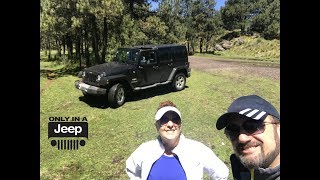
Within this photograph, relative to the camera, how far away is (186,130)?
279 inches

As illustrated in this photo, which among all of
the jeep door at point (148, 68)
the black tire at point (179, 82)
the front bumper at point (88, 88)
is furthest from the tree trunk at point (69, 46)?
the black tire at point (179, 82)

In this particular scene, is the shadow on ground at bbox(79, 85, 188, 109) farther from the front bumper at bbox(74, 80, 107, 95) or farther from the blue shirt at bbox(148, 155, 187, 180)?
the blue shirt at bbox(148, 155, 187, 180)

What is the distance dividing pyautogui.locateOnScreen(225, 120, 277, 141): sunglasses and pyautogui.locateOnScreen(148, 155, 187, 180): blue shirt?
0.94 metres

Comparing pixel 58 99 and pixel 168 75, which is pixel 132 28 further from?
pixel 58 99

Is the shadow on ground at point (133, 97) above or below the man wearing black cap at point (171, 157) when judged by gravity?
above

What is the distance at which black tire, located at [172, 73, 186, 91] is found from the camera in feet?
25.1

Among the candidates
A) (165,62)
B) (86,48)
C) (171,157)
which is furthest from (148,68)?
(171,157)

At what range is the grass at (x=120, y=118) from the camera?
7.05 m

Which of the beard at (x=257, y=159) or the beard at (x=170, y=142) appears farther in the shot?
the beard at (x=170, y=142)

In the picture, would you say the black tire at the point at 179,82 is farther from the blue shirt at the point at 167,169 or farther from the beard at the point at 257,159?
the beard at the point at 257,159

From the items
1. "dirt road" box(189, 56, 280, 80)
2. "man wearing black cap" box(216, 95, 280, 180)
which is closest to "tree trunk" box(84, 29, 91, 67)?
"dirt road" box(189, 56, 280, 80)

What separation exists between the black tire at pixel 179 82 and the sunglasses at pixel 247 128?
239cm

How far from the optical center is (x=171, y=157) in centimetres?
590

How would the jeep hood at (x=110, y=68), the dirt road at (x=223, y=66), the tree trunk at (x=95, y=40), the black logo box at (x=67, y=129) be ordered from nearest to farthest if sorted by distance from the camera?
the black logo box at (x=67, y=129) → the jeep hood at (x=110, y=68) → the tree trunk at (x=95, y=40) → the dirt road at (x=223, y=66)
